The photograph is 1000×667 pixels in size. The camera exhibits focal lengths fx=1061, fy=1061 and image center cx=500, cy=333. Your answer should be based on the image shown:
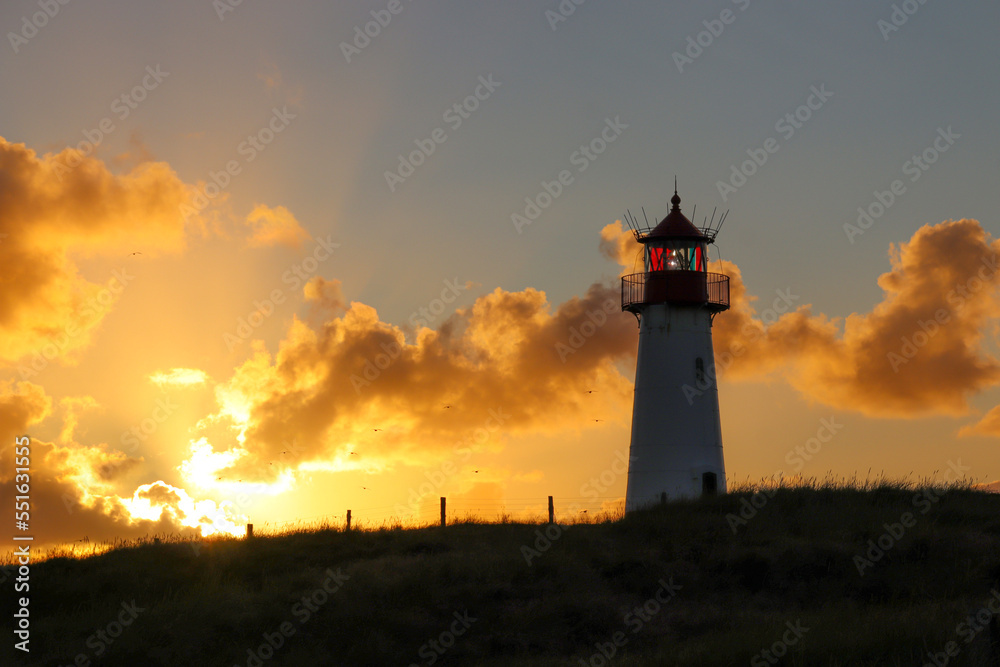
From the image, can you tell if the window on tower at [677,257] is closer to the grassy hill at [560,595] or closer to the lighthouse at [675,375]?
the lighthouse at [675,375]

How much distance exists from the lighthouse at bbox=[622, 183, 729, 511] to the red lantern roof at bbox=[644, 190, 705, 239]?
0.04 metres

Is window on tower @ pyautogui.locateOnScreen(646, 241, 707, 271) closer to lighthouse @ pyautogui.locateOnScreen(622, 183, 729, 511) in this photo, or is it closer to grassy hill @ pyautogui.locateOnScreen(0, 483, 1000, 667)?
lighthouse @ pyautogui.locateOnScreen(622, 183, 729, 511)

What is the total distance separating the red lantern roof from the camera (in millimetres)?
38562

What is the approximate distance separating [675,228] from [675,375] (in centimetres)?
558

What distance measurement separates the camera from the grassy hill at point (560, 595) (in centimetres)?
2109

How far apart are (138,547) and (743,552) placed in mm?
15738

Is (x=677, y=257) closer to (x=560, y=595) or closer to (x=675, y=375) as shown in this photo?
(x=675, y=375)

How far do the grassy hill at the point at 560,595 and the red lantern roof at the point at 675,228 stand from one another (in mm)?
12071

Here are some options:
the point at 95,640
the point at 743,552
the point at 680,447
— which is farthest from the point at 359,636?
the point at 680,447

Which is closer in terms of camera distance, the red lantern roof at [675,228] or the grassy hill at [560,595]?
the grassy hill at [560,595]

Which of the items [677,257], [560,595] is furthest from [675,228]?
[560,595]

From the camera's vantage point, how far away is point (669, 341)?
37.4 meters

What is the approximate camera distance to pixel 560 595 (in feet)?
79.6

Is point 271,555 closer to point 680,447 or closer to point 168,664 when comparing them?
point 168,664
